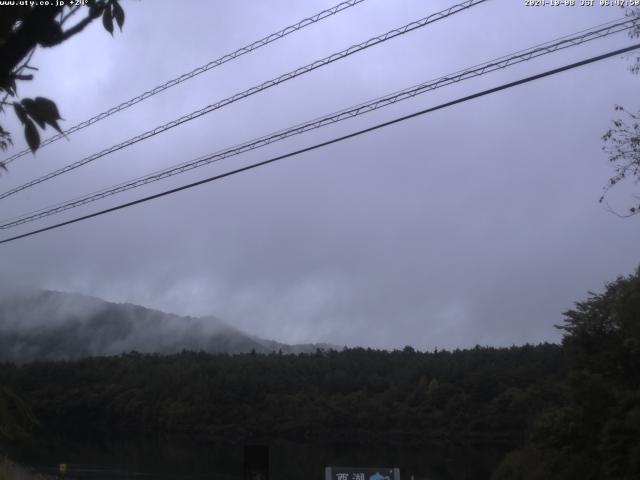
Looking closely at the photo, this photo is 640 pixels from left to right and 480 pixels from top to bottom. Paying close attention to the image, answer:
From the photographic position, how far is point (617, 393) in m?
18.6

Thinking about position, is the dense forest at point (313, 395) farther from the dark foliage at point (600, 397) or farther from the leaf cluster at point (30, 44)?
the leaf cluster at point (30, 44)

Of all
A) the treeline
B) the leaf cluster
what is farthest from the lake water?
the leaf cluster

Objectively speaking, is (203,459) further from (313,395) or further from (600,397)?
(600,397)

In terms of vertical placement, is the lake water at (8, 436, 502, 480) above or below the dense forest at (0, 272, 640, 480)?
below

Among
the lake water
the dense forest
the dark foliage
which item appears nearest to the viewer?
the dark foliage

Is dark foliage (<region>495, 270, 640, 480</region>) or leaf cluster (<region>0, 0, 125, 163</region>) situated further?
dark foliage (<region>495, 270, 640, 480</region>)

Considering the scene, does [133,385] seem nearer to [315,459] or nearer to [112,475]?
[315,459]

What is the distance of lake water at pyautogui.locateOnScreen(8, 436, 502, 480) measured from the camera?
42.4 metres

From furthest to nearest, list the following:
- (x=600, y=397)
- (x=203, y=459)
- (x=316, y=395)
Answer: (x=316, y=395), (x=203, y=459), (x=600, y=397)

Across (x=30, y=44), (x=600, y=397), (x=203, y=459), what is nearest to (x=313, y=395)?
(x=203, y=459)

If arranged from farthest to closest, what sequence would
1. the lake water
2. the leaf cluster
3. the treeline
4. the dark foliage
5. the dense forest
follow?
the treeline
the dense forest
the lake water
the dark foliage
the leaf cluster

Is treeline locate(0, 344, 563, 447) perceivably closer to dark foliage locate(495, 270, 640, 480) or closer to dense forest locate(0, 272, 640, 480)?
dense forest locate(0, 272, 640, 480)

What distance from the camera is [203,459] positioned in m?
57.3

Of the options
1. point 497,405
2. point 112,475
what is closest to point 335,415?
point 497,405
